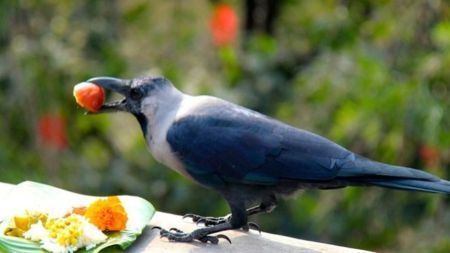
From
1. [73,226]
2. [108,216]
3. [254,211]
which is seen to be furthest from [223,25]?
[73,226]

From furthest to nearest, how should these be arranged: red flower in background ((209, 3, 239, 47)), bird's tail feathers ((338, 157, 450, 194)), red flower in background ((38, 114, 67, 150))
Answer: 1. red flower in background ((209, 3, 239, 47))
2. red flower in background ((38, 114, 67, 150))
3. bird's tail feathers ((338, 157, 450, 194))

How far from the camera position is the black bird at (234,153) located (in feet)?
11.6

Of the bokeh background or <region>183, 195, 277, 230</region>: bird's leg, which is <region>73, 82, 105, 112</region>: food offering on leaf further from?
the bokeh background

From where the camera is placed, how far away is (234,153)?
358 centimetres

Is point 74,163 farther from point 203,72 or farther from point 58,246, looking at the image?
point 58,246

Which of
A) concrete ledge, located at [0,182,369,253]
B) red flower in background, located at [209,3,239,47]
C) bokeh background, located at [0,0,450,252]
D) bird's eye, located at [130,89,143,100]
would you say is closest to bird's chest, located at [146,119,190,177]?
bird's eye, located at [130,89,143,100]

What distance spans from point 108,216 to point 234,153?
1.63 feet

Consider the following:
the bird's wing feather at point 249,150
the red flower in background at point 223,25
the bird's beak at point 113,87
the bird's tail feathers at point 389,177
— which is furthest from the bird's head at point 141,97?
the red flower in background at point 223,25

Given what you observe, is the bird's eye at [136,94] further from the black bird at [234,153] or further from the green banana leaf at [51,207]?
the green banana leaf at [51,207]

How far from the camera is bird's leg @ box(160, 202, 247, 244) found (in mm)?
3545

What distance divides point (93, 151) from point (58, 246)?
3.62 m

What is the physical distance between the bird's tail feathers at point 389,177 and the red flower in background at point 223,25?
351cm

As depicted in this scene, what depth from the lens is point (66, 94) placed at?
6.51 meters

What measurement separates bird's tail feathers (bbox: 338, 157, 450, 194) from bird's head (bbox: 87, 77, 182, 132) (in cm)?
69
